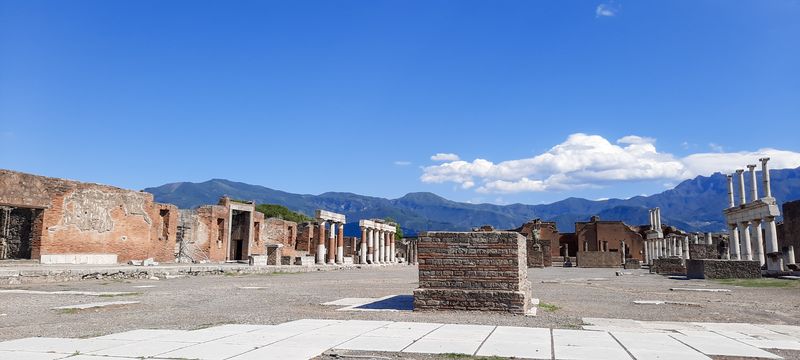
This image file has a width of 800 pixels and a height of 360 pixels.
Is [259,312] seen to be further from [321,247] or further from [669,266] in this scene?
[321,247]

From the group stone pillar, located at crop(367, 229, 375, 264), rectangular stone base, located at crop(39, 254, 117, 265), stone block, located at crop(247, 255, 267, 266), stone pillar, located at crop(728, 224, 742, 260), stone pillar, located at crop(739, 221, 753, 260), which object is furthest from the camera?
stone pillar, located at crop(367, 229, 375, 264)

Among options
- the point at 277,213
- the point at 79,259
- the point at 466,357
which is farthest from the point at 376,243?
the point at 466,357

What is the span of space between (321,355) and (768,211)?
3659 cm

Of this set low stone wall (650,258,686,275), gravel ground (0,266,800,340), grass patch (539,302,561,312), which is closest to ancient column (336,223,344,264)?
low stone wall (650,258,686,275)

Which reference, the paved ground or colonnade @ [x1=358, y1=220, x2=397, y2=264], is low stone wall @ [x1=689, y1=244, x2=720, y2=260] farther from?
the paved ground

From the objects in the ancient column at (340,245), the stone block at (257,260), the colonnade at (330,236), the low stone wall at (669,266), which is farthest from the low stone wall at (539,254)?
the stone block at (257,260)

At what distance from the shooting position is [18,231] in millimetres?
27484

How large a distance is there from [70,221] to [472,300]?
982 inches

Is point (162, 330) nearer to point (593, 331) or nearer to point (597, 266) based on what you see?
point (593, 331)

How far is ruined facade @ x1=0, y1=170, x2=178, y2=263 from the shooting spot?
2630 centimetres

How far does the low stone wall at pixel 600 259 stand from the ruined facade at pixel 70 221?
128ft

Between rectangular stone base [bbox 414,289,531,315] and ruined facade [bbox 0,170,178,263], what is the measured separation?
74.3 ft

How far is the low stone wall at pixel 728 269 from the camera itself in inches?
1054

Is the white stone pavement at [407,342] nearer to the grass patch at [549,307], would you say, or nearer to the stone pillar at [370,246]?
the grass patch at [549,307]
